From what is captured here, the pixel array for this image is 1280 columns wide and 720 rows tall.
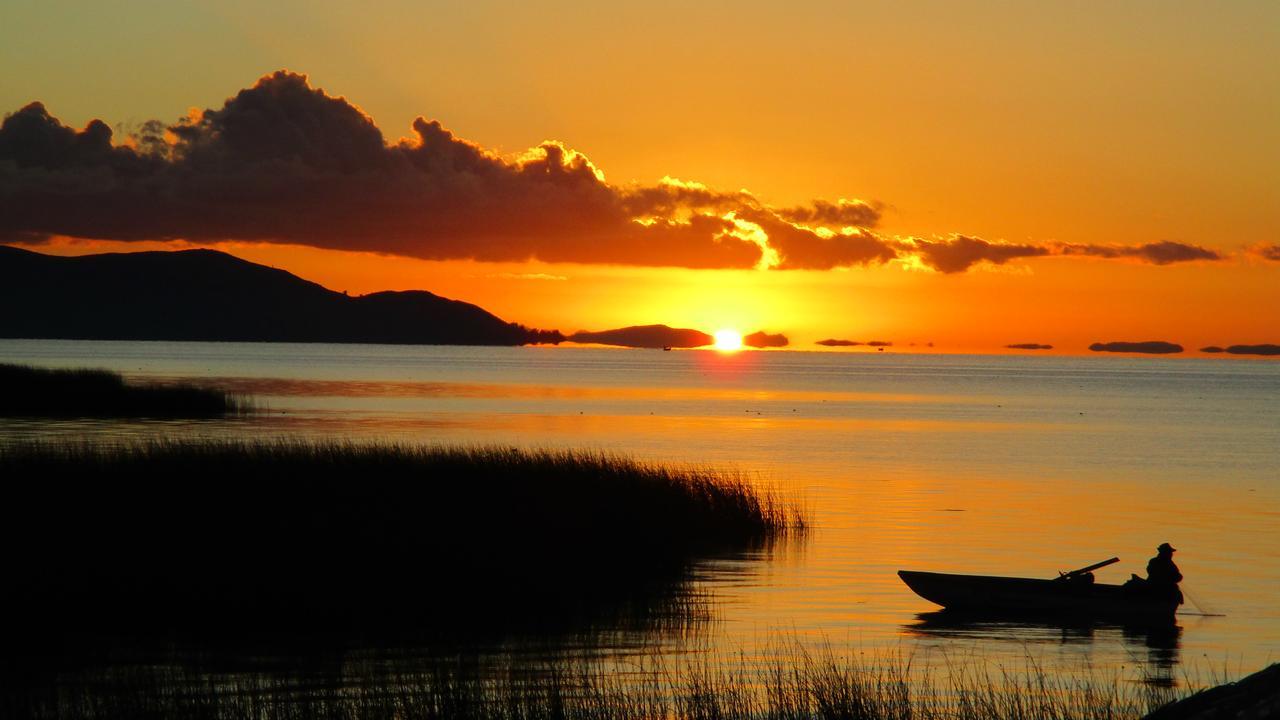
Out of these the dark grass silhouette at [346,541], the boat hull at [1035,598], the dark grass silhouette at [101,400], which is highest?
the dark grass silhouette at [101,400]

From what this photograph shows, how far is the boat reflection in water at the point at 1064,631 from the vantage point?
22156mm

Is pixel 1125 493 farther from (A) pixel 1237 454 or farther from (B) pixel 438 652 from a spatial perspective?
(B) pixel 438 652

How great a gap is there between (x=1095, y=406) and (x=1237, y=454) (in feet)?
206

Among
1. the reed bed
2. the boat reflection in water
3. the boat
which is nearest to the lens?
the reed bed

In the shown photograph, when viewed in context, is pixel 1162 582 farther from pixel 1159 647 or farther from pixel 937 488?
pixel 937 488

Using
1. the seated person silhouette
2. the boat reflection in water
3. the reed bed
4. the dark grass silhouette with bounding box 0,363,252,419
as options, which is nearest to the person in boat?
the seated person silhouette

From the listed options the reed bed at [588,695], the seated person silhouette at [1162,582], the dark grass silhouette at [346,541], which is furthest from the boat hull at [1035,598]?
the dark grass silhouette at [346,541]

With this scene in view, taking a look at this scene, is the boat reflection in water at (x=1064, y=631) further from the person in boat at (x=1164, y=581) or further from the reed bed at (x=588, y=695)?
the reed bed at (x=588, y=695)

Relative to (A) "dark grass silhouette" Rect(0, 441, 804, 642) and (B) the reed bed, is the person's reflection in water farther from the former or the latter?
(A) "dark grass silhouette" Rect(0, 441, 804, 642)

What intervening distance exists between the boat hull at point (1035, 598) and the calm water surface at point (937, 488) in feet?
1.52

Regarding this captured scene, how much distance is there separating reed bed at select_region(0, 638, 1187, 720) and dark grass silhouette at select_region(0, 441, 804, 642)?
281 cm

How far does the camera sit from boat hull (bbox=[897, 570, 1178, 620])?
23.7 meters

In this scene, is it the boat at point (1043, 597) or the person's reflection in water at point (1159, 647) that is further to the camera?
the boat at point (1043, 597)

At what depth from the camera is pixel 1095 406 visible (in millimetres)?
131125
